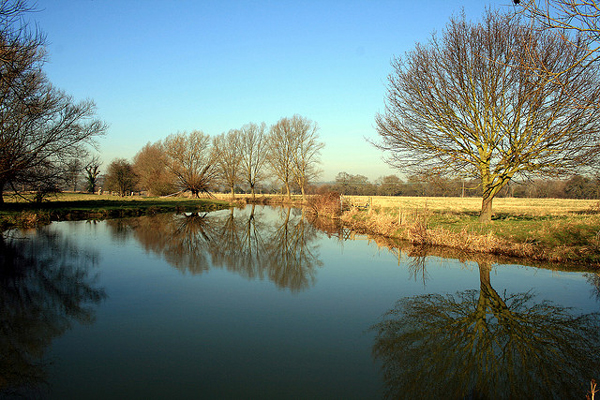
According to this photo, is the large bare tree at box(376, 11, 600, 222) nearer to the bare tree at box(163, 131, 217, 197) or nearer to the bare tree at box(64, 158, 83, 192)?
the bare tree at box(64, 158, 83, 192)

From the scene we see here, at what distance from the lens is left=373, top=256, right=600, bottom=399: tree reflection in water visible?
442cm

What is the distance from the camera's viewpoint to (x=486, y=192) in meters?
15.8

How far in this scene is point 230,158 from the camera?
2072 inches

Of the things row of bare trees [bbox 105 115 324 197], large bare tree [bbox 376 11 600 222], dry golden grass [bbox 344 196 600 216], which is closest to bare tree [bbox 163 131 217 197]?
row of bare trees [bbox 105 115 324 197]

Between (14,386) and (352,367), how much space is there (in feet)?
12.9

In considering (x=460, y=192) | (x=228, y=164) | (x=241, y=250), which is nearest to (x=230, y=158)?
(x=228, y=164)

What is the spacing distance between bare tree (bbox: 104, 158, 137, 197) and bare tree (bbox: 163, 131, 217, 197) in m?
7.23

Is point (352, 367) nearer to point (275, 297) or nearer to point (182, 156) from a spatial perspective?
point (275, 297)

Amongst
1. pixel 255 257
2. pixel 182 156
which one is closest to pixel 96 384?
pixel 255 257

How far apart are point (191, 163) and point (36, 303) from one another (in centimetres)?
4247

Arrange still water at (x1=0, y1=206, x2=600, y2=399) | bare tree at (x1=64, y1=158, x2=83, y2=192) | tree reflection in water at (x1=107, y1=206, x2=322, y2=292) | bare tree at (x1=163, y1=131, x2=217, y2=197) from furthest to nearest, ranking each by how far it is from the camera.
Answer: bare tree at (x1=163, y1=131, x2=217, y2=197) < bare tree at (x1=64, y1=158, x2=83, y2=192) < tree reflection in water at (x1=107, y1=206, x2=322, y2=292) < still water at (x1=0, y1=206, x2=600, y2=399)

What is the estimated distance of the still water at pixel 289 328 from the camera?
438cm

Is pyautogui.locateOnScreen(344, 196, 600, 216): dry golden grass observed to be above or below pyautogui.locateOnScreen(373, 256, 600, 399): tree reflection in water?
above

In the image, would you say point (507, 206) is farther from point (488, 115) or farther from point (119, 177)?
point (119, 177)
